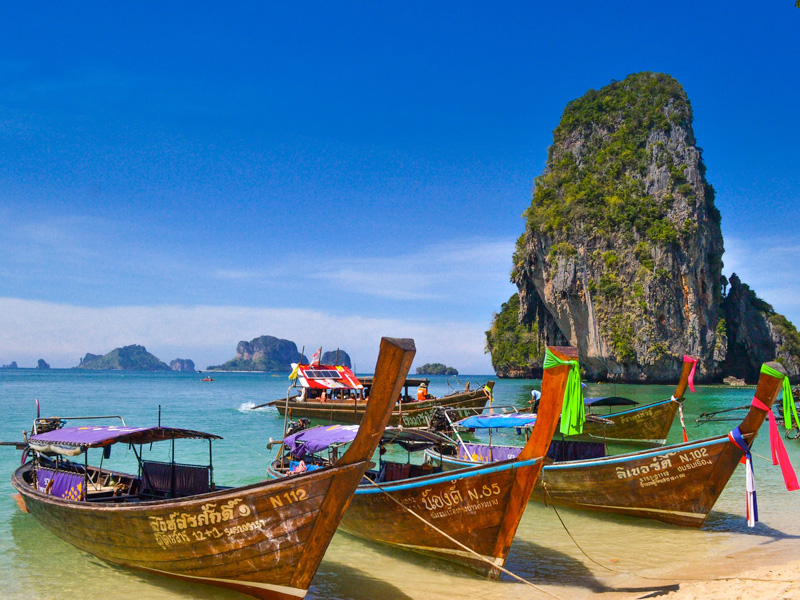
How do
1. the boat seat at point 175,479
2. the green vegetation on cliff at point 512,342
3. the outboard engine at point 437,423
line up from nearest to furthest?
1. the boat seat at point 175,479
2. the outboard engine at point 437,423
3. the green vegetation on cliff at point 512,342

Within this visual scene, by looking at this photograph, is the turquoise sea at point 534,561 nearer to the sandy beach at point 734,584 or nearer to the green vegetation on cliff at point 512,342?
the sandy beach at point 734,584

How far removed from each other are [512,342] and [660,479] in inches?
2694

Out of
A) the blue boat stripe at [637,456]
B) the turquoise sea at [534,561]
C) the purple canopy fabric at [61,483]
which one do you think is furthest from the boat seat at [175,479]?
the blue boat stripe at [637,456]

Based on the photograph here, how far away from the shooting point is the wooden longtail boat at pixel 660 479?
8875mm

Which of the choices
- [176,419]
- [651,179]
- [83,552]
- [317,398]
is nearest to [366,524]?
[83,552]

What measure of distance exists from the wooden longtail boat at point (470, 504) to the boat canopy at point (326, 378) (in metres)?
19.1

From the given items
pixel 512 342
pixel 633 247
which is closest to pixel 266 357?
pixel 512 342

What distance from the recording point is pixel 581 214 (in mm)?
59250

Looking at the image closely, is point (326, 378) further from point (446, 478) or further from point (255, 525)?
point (255, 525)

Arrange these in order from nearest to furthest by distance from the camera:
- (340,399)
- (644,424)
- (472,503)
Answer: (472,503)
(644,424)
(340,399)

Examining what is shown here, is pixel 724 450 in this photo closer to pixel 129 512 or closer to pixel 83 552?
pixel 129 512

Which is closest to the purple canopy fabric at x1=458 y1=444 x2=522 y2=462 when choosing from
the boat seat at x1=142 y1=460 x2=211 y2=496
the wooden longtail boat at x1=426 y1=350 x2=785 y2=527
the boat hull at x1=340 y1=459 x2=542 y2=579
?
the wooden longtail boat at x1=426 y1=350 x2=785 y2=527

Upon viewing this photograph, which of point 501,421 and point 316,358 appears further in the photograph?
point 316,358

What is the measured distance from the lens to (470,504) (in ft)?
23.7
